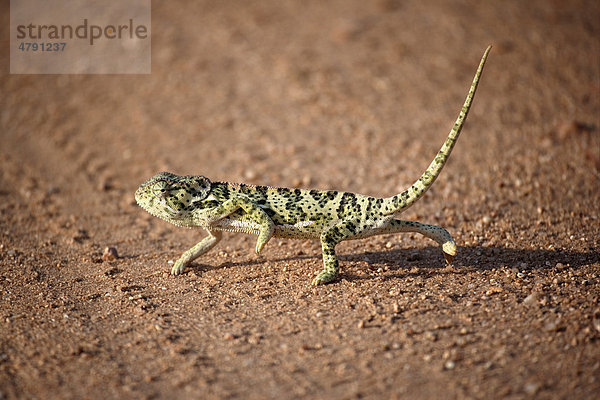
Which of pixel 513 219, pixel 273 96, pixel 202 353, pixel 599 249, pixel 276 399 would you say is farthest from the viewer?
pixel 273 96

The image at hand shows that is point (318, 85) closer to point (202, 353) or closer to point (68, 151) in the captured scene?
point (68, 151)

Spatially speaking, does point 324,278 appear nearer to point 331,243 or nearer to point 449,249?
point 331,243

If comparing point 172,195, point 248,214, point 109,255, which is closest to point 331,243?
point 248,214

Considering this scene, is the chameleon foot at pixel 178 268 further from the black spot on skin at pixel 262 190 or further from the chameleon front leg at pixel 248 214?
the black spot on skin at pixel 262 190

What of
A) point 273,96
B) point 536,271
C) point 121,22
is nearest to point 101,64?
point 121,22

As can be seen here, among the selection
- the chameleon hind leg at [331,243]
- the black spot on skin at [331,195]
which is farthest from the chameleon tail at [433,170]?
the black spot on skin at [331,195]
